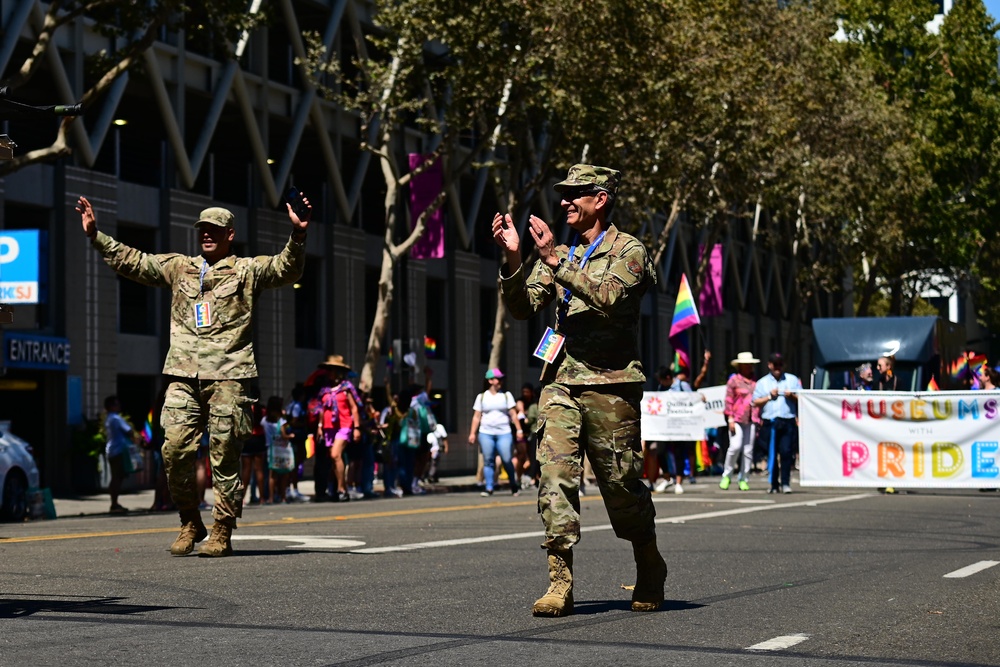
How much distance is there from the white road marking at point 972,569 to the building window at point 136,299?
22.4 m

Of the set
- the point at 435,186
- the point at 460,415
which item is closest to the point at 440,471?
the point at 460,415

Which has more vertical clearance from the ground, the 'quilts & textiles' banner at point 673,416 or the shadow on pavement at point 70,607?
the 'quilts & textiles' banner at point 673,416

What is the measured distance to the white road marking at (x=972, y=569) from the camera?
1023cm

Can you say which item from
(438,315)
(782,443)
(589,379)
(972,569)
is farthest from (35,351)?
(589,379)

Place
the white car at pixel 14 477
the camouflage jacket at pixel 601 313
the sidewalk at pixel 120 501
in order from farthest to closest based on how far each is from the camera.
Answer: the sidewalk at pixel 120 501 → the white car at pixel 14 477 → the camouflage jacket at pixel 601 313

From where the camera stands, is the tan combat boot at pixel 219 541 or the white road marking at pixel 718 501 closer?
the tan combat boot at pixel 219 541

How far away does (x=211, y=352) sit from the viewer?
35.6 ft

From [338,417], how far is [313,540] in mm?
10942

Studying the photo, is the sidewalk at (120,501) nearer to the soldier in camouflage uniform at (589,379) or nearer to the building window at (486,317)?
the building window at (486,317)

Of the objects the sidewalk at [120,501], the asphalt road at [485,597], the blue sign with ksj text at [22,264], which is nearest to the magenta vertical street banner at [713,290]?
the sidewalk at [120,501]

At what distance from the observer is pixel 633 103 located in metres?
33.3

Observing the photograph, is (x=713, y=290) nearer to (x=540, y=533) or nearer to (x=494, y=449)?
(x=494, y=449)

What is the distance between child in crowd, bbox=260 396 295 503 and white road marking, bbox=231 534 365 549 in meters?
9.73

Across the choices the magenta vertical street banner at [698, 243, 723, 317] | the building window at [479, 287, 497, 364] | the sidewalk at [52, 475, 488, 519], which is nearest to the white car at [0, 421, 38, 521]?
the sidewalk at [52, 475, 488, 519]
